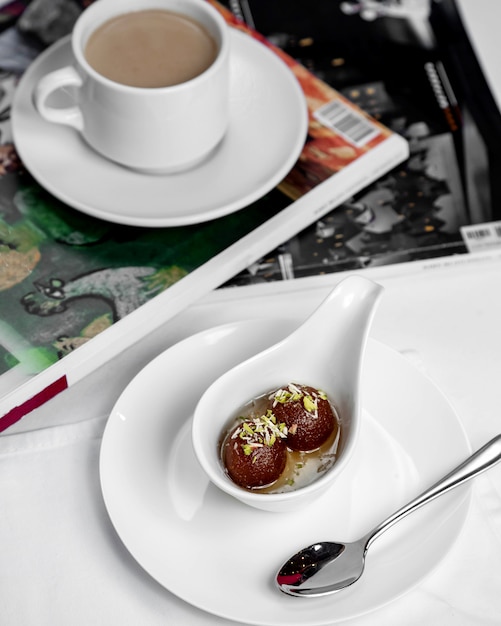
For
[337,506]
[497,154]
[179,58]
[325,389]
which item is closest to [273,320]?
[325,389]

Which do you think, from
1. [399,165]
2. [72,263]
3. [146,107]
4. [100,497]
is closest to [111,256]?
[72,263]

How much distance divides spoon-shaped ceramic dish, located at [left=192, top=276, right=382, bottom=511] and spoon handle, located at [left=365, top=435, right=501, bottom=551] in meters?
0.07

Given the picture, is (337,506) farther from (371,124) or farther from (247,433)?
(371,124)

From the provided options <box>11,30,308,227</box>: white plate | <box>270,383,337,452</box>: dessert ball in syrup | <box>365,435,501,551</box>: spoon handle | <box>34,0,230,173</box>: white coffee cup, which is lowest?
<box>365,435,501,551</box>: spoon handle

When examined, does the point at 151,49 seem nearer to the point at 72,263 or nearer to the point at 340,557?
the point at 72,263

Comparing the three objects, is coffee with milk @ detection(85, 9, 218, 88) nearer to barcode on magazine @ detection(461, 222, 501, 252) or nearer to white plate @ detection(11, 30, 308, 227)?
white plate @ detection(11, 30, 308, 227)

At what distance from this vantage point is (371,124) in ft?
3.43

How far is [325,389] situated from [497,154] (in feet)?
1.47

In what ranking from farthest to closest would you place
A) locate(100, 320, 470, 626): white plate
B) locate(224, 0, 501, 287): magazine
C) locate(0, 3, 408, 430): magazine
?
locate(224, 0, 501, 287): magazine → locate(0, 3, 408, 430): magazine → locate(100, 320, 470, 626): white plate

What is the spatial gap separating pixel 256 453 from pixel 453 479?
17 cm

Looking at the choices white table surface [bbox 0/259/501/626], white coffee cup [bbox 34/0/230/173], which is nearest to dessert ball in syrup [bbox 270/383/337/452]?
white table surface [bbox 0/259/501/626]

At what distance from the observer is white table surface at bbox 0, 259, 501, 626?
728 millimetres

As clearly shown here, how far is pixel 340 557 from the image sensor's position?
27.9 inches

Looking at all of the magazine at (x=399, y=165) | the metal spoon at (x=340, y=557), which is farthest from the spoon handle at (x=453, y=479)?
→ the magazine at (x=399, y=165)
